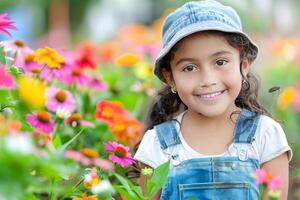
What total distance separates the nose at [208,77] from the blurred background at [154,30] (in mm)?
Result: 356

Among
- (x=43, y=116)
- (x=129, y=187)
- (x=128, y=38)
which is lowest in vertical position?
(x=129, y=187)

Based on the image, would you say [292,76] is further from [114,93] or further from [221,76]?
[221,76]

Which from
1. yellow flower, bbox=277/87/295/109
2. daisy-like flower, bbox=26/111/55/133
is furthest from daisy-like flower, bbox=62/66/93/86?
yellow flower, bbox=277/87/295/109

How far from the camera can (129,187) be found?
6.98 ft

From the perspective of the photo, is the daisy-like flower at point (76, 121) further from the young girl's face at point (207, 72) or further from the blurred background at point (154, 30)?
the blurred background at point (154, 30)

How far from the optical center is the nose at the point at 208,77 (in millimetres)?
2371

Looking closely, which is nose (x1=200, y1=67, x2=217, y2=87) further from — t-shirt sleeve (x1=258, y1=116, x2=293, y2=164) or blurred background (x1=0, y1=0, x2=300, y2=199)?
blurred background (x1=0, y1=0, x2=300, y2=199)

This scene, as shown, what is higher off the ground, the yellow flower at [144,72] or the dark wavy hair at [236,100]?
the yellow flower at [144,72]

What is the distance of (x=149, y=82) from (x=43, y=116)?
180 centimetres

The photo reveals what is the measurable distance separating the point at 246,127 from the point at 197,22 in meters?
0.35

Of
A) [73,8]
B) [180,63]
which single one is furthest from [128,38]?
[73,8]

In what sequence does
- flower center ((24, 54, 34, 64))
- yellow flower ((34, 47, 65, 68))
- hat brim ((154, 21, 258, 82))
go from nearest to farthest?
hat brim ((154, 21, 258, 82)), yellow flower ((34, 47, 65, 68)), flower center ((24, 54, 34, 64))

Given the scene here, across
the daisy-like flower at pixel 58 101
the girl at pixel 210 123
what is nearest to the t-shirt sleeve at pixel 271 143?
the girl at pixel 210 123

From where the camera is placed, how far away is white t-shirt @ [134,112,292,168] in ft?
8.02
